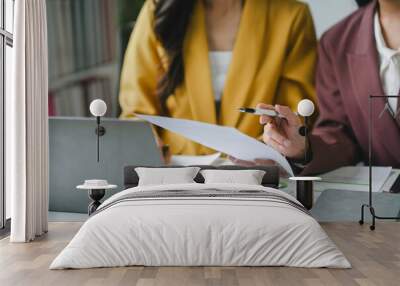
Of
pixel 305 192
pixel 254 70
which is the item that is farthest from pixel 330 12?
pixel 305 192

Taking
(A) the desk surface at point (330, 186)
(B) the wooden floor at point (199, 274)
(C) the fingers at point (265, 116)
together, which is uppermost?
(C) the fingers at point (265, 116)

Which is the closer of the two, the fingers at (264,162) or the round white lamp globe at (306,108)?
the round white lamp globe at (306,108)

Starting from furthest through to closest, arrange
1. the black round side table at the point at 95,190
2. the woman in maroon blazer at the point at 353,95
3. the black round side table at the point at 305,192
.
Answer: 1. the woman in maroon blazer at the point at 353,95
2. the black round side table at the point at 305,192
3. the black round side table at the point at 95,190

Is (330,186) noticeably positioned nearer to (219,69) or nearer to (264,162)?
(264,162)

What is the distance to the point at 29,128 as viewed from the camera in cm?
570

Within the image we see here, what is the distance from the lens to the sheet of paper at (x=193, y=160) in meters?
7.08

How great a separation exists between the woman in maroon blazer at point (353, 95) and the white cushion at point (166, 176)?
108cm

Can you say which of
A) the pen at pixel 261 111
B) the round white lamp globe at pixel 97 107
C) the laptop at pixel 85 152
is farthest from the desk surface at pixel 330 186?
the round white lamp globe at pixel 97 107

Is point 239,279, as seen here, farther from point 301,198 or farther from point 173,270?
point 301,198

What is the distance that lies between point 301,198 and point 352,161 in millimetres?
814

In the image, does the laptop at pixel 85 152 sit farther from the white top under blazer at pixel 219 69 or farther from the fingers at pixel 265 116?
the fingers at pixel 265 116

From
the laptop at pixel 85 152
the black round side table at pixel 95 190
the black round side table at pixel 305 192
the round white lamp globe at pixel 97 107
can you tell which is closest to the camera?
the black round side table at pixel 95 190

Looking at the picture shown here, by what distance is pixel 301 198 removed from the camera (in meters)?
6.73

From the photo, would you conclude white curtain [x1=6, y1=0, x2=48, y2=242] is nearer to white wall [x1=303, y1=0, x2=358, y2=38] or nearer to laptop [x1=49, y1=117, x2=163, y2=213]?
laptop [x1=49, y1=117, x2=163, y2=213]
